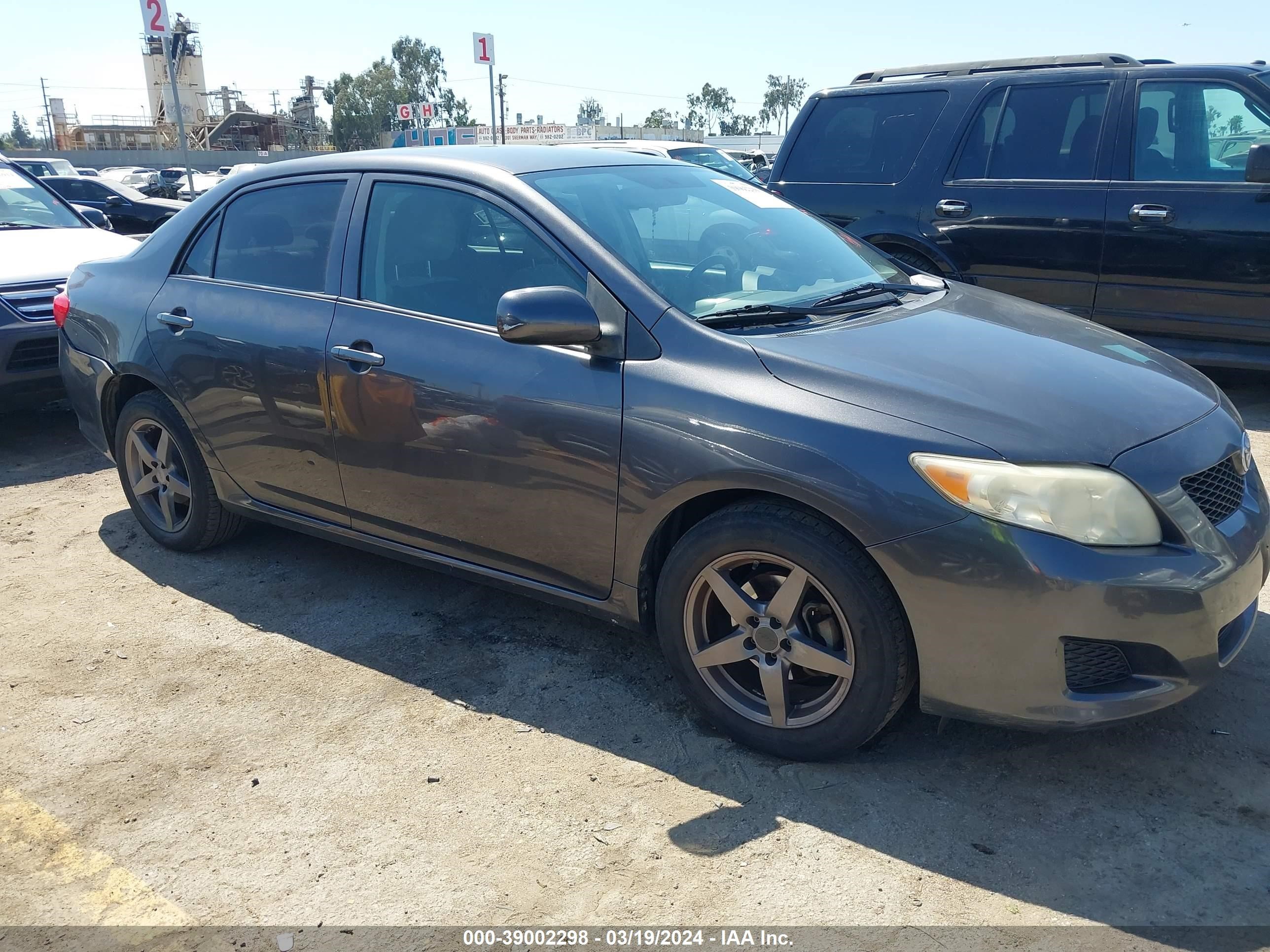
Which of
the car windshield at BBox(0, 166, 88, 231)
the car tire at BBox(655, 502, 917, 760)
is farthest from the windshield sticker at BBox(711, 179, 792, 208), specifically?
the car windshield at BBox(0, 166, 88, 231)

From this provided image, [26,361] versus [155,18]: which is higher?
[155,18]

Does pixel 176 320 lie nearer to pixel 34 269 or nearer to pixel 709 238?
pixel 709 238

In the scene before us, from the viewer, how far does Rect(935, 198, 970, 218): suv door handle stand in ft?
21.8

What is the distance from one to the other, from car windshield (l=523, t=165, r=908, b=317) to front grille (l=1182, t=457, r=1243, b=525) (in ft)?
4.16

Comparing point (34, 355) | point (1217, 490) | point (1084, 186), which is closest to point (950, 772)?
point (1217, 490)

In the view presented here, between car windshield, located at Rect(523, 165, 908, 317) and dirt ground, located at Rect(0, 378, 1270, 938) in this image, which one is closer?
dirt ground, located at Rect(0, 378, 1270, 938)

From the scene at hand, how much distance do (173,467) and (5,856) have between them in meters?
2.16

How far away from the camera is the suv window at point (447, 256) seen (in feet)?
11.1

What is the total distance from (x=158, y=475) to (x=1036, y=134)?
544cm

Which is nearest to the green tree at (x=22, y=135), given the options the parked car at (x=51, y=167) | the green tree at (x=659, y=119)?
the green tree at (x=659, y=119)

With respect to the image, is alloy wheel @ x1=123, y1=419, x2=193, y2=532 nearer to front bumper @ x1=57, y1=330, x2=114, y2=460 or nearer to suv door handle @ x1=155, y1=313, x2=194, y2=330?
front bumper @ x1=57, y1=330, x2=114, y2=460

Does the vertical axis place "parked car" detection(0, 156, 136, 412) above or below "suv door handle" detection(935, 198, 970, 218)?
below

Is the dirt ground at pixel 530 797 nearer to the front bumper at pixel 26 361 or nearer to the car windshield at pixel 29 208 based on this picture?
the front bumper at pixel 26 361

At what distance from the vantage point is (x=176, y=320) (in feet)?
14.0
